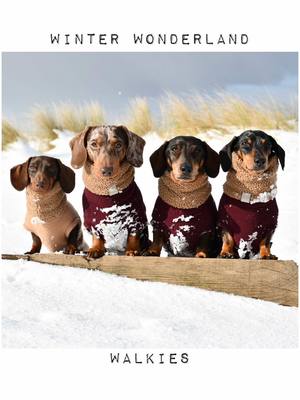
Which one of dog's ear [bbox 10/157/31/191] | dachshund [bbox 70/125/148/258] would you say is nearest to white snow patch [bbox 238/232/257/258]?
dachshund [bbox 70/125/148/258]

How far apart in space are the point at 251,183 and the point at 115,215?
95 cm

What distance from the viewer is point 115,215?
4.85m

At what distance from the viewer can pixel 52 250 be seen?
5.25m

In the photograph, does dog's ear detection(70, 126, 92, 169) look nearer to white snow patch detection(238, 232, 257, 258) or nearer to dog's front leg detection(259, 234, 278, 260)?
white snow patch detection(238, 232, 257, 258)

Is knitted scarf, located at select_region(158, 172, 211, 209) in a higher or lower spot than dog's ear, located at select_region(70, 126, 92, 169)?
lower

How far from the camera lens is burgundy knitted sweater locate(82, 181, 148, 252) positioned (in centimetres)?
484

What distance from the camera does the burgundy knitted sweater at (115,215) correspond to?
15.9 feet

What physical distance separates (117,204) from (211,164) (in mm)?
697

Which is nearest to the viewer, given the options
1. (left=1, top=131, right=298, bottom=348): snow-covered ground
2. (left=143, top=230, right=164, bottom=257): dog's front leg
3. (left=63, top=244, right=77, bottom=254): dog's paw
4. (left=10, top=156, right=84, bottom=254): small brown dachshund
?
(left=1, top=131, right=298, bottom=348): snow-covered ground

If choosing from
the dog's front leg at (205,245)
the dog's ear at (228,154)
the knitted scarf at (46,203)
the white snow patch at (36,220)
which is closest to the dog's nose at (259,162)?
the dog's ear at (228,154)

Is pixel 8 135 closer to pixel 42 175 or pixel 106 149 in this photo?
pixel 42 175

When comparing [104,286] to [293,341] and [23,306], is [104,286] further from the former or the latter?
[293,341]

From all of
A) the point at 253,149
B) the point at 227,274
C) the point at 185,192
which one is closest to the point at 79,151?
the point at 185,192

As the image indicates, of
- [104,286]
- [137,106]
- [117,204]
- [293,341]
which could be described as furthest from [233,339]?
[137,106]
